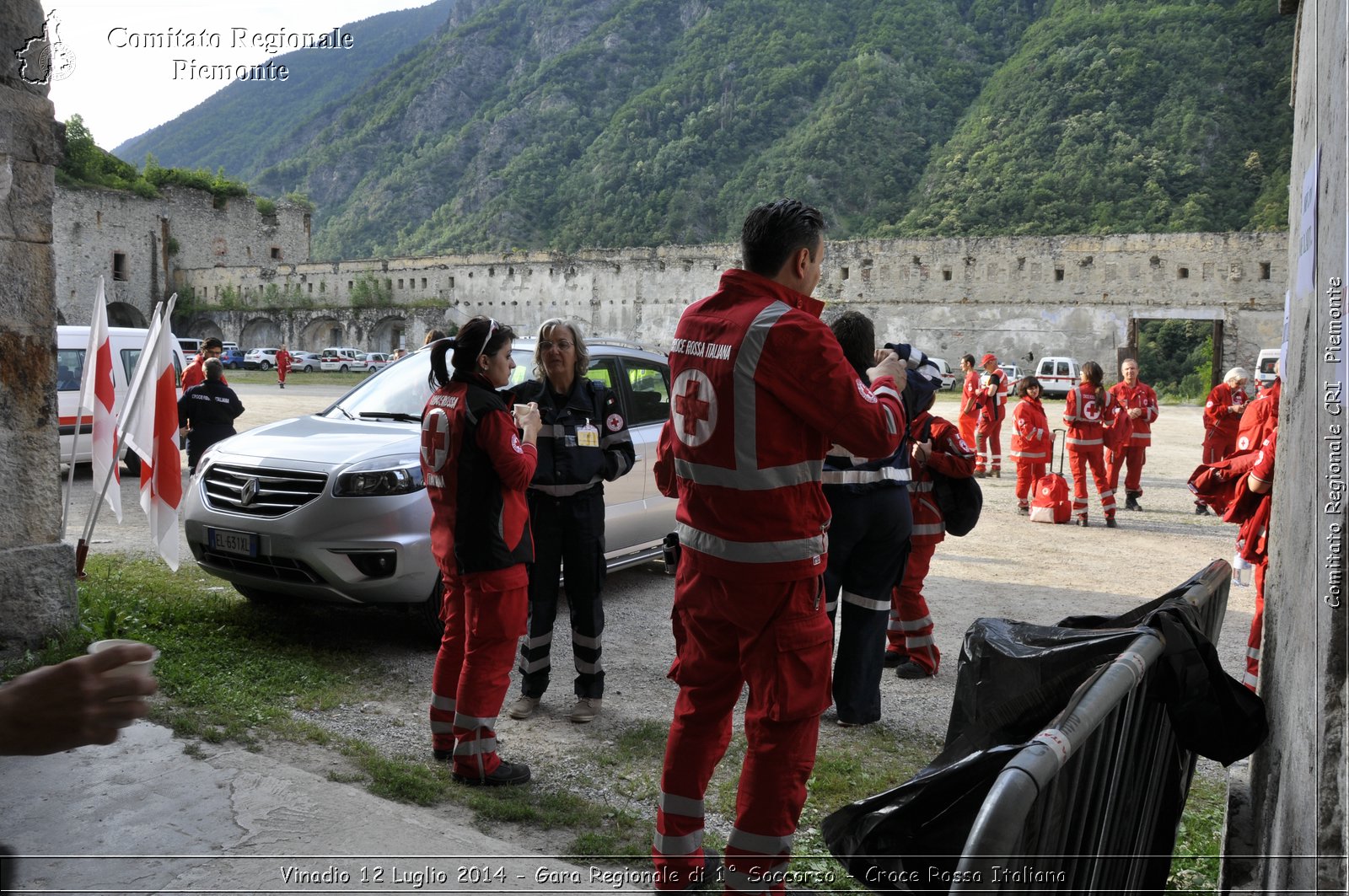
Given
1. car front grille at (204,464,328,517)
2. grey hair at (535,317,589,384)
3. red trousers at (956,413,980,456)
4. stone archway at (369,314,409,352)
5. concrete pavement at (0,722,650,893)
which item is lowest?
concrete pavement at (0,722,650,893)

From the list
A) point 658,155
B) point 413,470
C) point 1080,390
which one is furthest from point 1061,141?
point 413,470

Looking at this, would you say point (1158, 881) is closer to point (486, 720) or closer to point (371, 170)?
point (486, 720)

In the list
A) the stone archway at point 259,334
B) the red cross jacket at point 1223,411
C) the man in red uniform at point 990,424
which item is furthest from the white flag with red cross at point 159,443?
the stone archway at point 259,334

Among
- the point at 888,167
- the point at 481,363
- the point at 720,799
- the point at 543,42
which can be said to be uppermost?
the point at 543,42

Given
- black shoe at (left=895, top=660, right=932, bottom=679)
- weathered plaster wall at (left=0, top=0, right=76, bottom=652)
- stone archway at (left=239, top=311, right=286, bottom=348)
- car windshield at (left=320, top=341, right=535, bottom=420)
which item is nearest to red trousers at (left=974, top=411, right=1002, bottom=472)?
black shoe at (left=895, top=660, right=932, bottom=679)

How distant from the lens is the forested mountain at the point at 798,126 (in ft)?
189

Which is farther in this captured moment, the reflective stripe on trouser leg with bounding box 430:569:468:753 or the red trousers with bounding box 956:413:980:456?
the red trousers with bounding box 956:413:980:456

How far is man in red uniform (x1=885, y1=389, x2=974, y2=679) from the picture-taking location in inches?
229

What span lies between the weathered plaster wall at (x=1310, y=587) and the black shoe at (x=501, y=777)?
2558 mm

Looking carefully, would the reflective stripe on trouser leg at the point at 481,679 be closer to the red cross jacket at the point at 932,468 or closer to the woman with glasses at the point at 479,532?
the woman with glasses at the point at 479,532

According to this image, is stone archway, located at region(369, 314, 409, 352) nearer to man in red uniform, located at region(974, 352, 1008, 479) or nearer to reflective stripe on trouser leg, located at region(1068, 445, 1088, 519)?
man in red uniform, located at region(974, 352, 1008, 479)

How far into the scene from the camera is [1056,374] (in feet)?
128

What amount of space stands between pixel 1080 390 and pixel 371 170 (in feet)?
314

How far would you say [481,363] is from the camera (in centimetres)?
420
